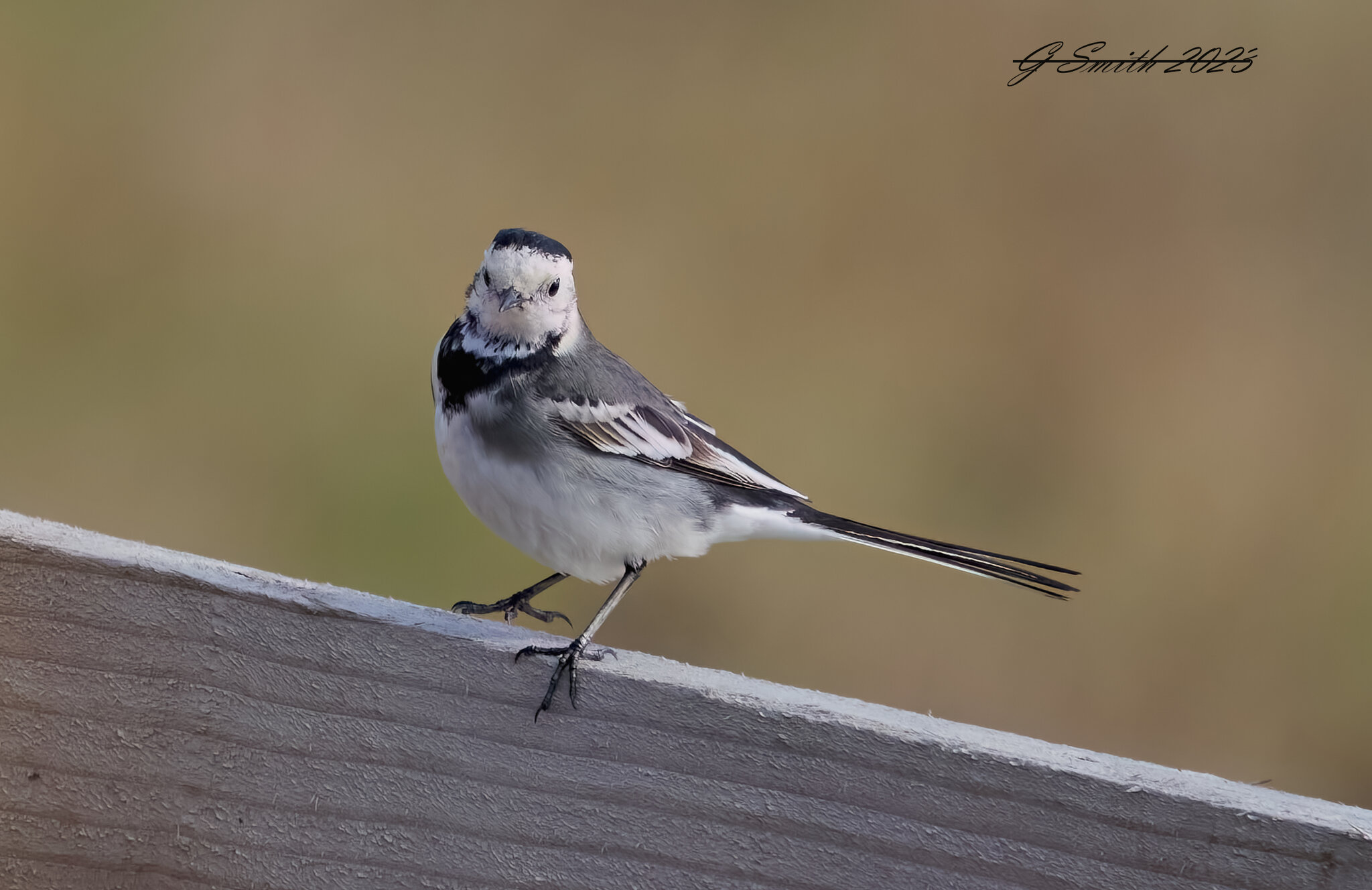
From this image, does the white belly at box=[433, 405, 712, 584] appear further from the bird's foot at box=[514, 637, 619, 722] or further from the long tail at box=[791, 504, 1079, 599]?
the bird's foot at box=[514, 637, 619, 722]

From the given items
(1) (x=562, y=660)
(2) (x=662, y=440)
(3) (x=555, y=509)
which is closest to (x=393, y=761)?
(1) (x=562, y=660)

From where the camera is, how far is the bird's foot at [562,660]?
1.04 meters

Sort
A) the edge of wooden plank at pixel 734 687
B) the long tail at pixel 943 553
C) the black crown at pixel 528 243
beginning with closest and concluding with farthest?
the edge of wooden plank at pixel 734 687, the long tail at pixel 943 553, the black crown at pixel 528 243

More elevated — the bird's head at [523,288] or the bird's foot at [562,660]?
the bird's head at [523,288]

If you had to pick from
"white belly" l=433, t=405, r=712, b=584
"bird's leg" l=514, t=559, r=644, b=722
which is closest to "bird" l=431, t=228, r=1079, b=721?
"white belly" l=433, t=405, r=712, b=584

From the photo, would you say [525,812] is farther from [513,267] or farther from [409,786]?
[513,267]

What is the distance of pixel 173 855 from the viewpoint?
1.06 meters

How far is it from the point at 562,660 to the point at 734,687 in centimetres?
17

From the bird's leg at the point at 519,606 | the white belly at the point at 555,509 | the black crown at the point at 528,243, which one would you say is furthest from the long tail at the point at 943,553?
the black crown at the point at 528,243

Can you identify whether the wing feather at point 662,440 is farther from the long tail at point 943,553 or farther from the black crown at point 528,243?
the black crown at point 528,243

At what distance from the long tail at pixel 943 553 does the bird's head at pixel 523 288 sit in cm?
50

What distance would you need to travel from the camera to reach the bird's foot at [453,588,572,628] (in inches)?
67.1

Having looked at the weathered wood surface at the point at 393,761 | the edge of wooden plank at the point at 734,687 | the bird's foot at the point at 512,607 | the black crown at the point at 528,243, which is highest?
the black crown at the point at 528,243

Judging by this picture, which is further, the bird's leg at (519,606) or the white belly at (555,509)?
the bird's leg at (519,606)
